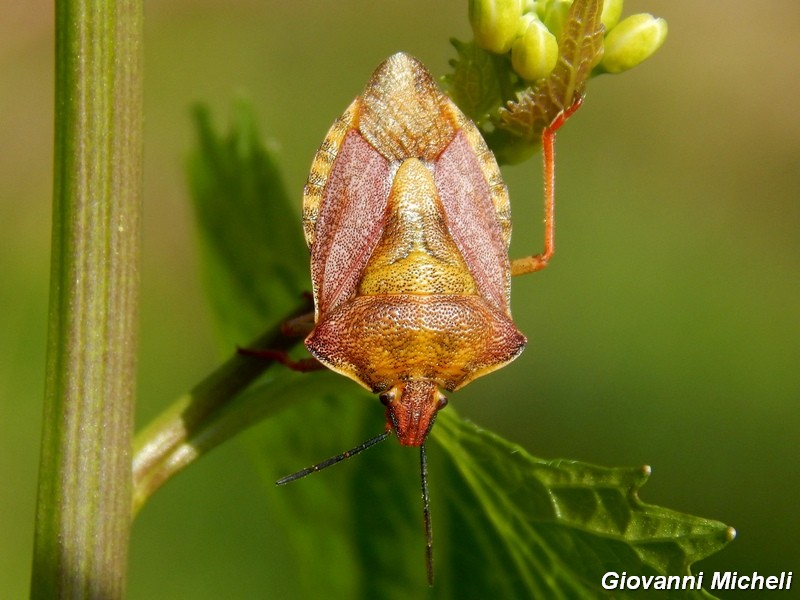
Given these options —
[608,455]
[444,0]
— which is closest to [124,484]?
[608,455]

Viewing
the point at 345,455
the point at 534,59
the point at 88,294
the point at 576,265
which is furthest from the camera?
the point at 576,265

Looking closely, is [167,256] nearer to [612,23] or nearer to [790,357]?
[790,357]

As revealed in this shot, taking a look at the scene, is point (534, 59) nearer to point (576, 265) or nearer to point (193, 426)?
point (193, 426)

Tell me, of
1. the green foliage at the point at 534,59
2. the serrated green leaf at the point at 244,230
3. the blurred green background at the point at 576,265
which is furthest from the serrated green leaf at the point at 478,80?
the blurred green background at the point at 576,265

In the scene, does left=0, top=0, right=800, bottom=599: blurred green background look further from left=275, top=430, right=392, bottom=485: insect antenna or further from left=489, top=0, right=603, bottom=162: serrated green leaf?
left=489, top=0, right=603, bottom=162: serrated green leaf

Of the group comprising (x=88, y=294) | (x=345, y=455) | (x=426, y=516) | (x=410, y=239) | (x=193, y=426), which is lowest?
(x=426, y=516)

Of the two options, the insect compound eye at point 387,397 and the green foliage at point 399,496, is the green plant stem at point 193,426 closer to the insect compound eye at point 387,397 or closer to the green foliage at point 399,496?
the green foliage at point 399,496

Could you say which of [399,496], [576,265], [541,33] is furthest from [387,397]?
[576,265]
